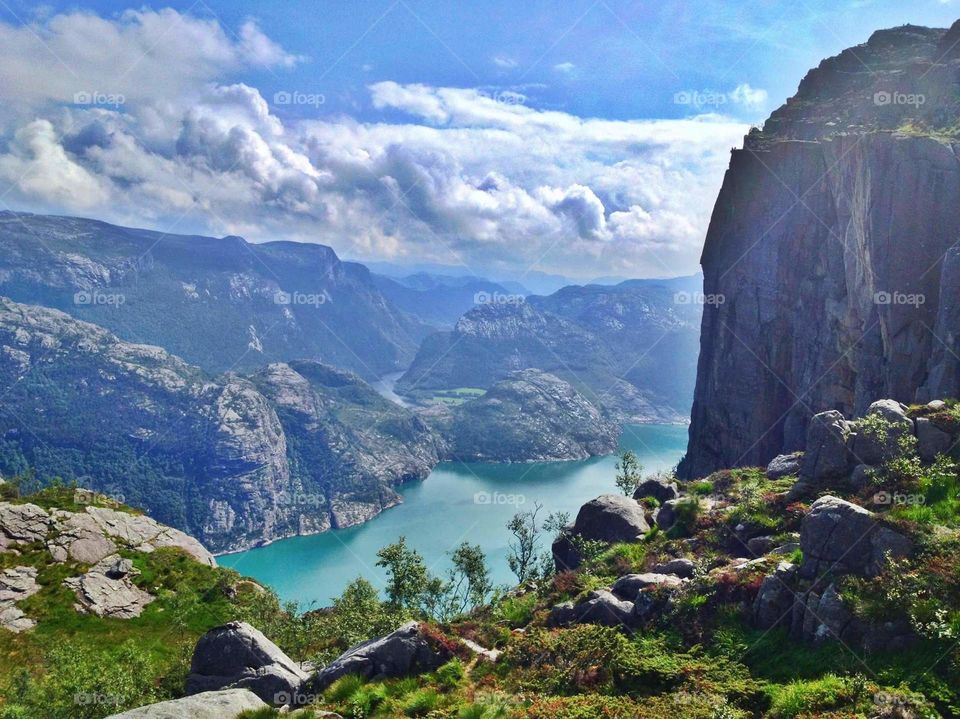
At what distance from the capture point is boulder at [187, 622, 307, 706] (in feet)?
82.9

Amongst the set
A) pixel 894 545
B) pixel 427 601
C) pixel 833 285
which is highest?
pixel 833 285

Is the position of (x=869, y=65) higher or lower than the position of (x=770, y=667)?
higher

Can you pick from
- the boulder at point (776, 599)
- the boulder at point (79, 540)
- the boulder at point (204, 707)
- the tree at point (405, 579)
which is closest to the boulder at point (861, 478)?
the boulder at point (776, 599)

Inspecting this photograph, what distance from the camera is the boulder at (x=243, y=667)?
2528cm

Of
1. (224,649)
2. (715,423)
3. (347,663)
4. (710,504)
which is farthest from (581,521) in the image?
(715,423)

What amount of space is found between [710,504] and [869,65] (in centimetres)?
10948

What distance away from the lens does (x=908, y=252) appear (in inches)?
2670

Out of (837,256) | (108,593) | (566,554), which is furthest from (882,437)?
(108,593)

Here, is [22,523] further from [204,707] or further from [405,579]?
[204,707]

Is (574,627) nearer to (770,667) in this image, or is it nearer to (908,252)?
(770,667)

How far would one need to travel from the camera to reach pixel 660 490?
44.8m

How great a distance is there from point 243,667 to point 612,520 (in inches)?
887

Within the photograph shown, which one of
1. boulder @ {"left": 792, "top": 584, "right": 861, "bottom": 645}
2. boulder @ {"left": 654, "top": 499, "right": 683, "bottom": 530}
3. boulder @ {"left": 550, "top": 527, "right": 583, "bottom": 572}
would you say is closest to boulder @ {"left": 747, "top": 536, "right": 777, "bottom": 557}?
boulder @ {"left": 792, "top": 584, "right": 861, "bottom": 645}

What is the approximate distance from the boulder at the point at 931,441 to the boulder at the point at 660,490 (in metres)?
16.9
